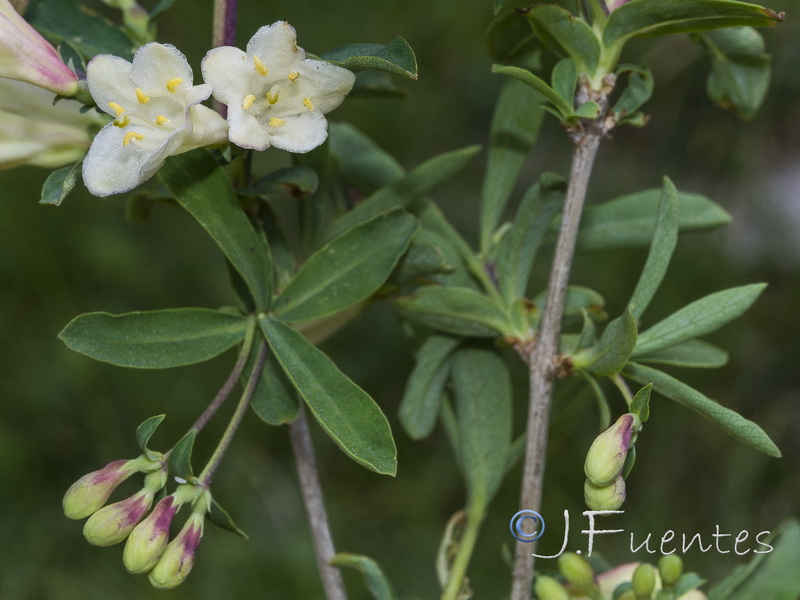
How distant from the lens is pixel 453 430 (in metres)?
1.22

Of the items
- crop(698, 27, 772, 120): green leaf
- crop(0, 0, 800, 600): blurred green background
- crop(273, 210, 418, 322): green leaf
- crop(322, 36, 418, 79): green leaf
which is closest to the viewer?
crop(322, 36, 418, 79): green leaf

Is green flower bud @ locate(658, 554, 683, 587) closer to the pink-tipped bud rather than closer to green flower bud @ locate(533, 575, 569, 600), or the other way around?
green flower bud @ locate(533, 575, 569, 600)

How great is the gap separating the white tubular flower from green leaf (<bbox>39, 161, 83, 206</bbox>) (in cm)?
2

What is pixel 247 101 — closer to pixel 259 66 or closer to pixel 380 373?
pixel 259 66

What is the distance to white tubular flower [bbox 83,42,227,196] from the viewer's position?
0.83m

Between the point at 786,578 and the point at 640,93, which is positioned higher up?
the point at 640,93

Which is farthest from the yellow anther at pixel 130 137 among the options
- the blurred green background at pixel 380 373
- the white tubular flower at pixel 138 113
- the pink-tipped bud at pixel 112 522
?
the blurred green background at pixel 380 373

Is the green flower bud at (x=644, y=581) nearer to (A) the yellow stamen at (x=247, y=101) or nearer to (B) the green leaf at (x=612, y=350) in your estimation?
(B) the green leaf at (x=612, y=350)

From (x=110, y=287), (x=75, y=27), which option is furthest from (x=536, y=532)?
(x=110, y=287)

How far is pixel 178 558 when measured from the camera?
0.83 meters

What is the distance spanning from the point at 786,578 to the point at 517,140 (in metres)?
0.63

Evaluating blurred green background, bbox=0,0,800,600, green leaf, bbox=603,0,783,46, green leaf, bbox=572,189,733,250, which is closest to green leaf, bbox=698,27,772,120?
green leaf, bbox=572,189,733,250

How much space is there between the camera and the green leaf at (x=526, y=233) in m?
1.04

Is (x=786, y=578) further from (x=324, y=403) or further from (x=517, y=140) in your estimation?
(x=517, y=140)
